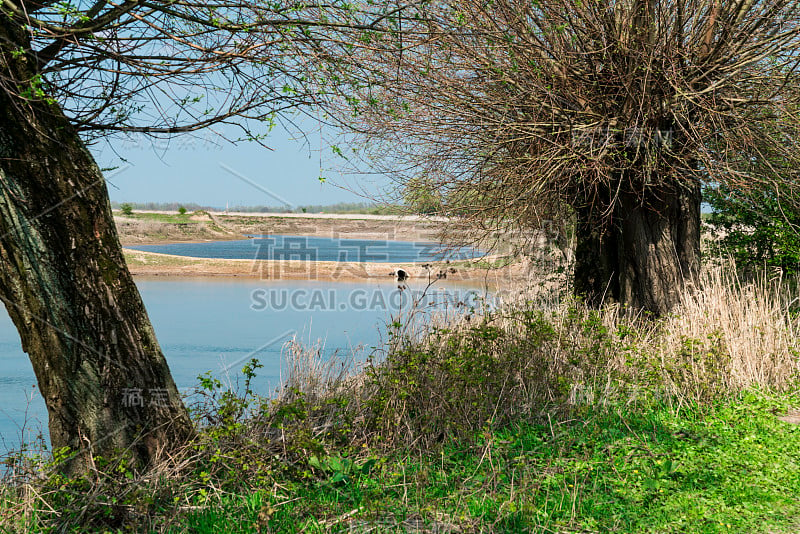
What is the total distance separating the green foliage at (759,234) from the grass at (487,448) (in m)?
3.46

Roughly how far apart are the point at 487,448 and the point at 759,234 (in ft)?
27.8

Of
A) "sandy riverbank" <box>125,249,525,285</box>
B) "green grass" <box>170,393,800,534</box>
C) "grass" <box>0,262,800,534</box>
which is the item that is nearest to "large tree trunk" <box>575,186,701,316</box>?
"grass" <box>0,262,800,534</box>

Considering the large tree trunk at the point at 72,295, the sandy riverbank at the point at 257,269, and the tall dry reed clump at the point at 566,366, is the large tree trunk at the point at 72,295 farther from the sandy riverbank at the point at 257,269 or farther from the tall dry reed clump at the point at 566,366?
the sandy riverbank at the point at 257,269

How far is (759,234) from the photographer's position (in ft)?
35.7

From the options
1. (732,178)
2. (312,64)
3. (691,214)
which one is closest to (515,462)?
(312,64)

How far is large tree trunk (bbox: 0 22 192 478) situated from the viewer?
421 centimetres

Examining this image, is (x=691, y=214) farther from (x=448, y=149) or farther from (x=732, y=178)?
(x=448, y=149)

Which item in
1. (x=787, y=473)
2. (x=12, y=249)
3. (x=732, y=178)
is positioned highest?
(x=732, y=178)

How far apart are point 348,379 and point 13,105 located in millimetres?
3677

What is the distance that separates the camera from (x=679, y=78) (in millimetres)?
7086

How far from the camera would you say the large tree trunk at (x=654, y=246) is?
28.4 feet

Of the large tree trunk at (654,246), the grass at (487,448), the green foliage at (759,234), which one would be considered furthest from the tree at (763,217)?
the grass at (487,448)

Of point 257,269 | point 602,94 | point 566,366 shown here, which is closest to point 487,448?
point 566,366

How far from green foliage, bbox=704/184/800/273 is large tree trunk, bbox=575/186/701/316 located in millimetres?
1317
